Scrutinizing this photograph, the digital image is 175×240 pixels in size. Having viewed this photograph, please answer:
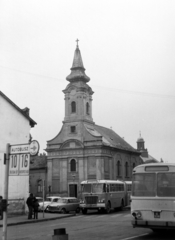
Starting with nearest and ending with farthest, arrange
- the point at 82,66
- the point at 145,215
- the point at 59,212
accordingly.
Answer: the point at 145,215
the point at 59,212
the point at 82,66

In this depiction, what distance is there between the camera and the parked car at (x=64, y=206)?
29.8 m

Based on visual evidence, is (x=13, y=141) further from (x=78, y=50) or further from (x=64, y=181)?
(x=78, y=50)

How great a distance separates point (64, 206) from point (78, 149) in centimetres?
2778

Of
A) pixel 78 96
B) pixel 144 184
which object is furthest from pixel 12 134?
pixel 78 96

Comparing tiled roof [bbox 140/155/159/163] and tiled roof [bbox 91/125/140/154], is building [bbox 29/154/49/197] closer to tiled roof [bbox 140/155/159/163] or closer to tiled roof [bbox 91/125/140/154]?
tiled roof [bbox 91/125/140/154]

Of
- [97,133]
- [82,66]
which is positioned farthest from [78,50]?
[97,133]

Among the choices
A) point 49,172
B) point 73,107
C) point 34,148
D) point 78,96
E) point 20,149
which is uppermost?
point 78,96

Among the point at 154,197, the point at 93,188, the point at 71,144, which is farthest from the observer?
the point at 71,144

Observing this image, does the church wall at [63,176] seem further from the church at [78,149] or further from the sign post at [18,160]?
the sign post at [18,160]

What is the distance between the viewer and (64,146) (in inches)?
2307

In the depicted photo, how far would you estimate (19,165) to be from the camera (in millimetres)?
9477

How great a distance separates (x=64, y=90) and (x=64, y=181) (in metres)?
15.4

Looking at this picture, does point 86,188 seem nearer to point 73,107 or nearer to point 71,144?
point 71,144

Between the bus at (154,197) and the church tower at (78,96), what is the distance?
45708 millimetres
